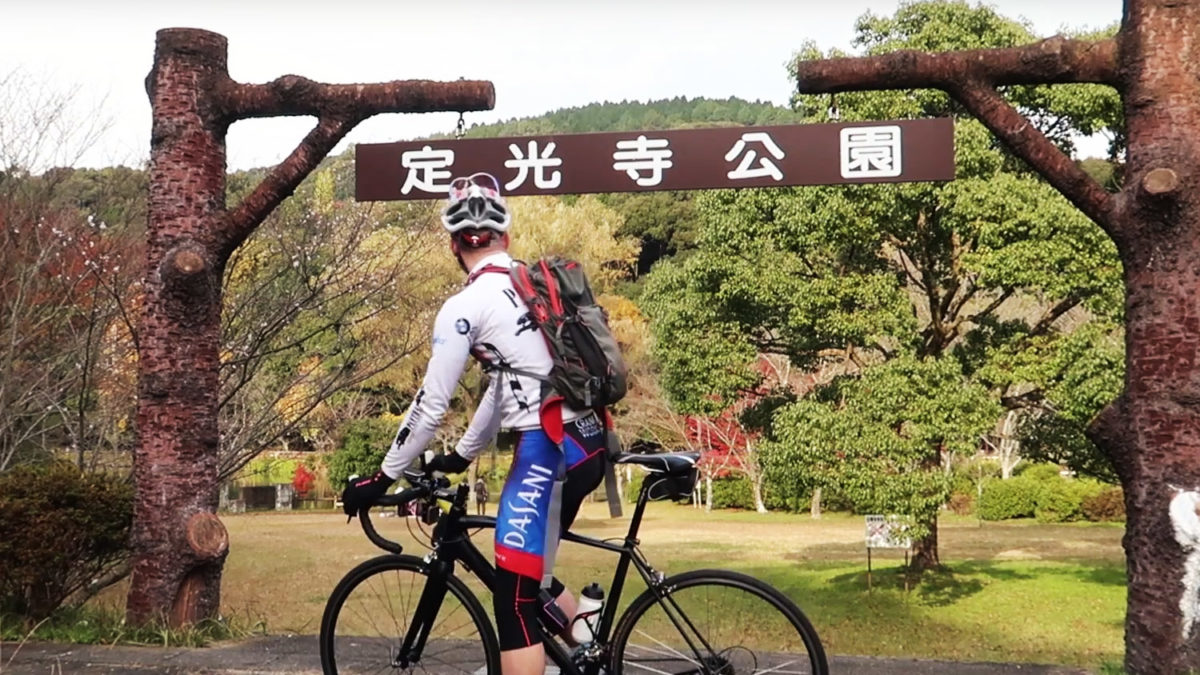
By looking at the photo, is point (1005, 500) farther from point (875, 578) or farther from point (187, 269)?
point (187, 269)

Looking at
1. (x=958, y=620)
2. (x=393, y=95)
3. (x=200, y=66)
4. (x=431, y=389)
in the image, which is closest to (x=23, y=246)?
(x=200, y=66)

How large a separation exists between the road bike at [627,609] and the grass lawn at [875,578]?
6772 millimetres

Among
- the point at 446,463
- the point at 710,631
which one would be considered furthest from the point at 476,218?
the point at 710,631

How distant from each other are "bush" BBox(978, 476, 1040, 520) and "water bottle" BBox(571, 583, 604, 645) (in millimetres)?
27883

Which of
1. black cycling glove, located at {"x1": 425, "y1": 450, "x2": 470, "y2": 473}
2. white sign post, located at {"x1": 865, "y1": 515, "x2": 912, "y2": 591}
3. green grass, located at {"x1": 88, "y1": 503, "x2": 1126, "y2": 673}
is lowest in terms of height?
green grass, located at {"x1": 88, "y1": 503, "x2": 1126, "y2": 673}

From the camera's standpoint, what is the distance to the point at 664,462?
11.4ft

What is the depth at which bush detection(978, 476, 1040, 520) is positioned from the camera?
28.9 m

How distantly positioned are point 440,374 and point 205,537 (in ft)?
10.3

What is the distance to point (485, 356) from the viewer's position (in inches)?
134

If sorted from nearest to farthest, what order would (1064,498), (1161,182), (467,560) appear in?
(467,560)
(1161,182)
(1064,498)

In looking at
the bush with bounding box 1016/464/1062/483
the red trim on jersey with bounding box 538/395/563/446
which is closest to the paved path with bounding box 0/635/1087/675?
the red trim on jersey with bounding box 538/395/563/446

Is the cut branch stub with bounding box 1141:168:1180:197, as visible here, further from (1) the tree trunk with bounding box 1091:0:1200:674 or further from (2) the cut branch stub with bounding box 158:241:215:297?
(2) the cut branch stub with bounding box 158:241:215:297

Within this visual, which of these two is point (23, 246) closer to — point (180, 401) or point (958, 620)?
point (180, 401)

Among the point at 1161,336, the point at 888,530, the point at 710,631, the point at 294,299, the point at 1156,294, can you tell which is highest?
the point at 294,299
